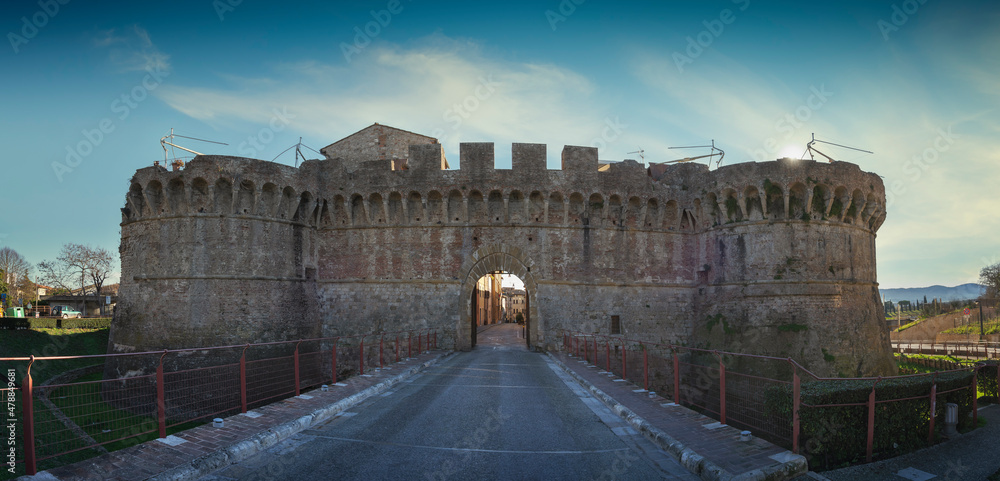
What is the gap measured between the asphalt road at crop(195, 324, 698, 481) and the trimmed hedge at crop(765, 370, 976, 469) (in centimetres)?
306

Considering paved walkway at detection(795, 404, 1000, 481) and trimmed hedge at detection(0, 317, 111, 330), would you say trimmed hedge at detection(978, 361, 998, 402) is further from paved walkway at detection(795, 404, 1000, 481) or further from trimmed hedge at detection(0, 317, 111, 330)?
trimmed hedge at detection(0, 317, 111, 330)

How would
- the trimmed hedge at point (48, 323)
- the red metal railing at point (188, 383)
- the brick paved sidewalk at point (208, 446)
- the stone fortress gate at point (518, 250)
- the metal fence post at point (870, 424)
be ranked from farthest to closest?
the trimmed hedge at point (48, 323)
the stone fortress gate at point (518, 250)
the red metal railing at point (188, 383)
the metal fence post at point (870, 424)
the brick paved sidewalk at point (208, 446)

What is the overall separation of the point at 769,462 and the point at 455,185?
1682 cm

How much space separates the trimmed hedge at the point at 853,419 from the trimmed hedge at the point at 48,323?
102 ft

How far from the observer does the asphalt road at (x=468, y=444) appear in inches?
234

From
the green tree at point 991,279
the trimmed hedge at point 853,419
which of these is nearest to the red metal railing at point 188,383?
the trimmed hedge at point 853,419

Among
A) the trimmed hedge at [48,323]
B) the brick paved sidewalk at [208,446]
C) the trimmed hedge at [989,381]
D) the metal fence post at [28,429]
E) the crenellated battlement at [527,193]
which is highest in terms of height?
the crenellated battlement at [527,193]

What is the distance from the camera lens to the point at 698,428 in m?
7.54

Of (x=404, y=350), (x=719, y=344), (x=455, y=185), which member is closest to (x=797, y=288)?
(x=719, y=344)

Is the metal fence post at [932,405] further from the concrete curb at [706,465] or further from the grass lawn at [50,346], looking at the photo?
the grass lawn at [50,346]

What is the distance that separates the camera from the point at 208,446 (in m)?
6.36

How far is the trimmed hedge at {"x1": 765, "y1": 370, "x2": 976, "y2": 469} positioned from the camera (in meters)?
8.61

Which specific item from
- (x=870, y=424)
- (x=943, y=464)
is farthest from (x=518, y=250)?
(x=943, y=464)

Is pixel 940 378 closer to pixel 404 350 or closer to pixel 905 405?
pixel 905 405
